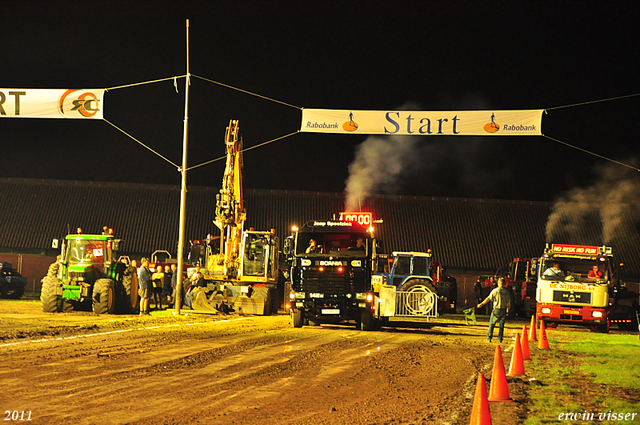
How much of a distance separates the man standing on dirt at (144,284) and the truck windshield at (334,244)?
274 inches

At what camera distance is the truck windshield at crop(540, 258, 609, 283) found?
80.0 feet

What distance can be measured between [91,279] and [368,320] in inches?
434

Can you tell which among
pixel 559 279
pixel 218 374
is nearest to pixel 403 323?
pixel 559 279

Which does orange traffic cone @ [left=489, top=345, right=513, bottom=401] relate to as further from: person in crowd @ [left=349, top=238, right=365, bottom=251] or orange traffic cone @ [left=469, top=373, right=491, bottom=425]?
person in crowd @ [left=349, top=238, right=365, bottom=251]

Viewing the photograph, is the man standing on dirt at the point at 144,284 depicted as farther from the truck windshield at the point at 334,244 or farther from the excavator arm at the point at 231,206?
the truck windshield at the point at 334,244

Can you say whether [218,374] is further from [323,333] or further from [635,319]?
[635,319]

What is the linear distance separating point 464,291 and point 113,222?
24.2 m

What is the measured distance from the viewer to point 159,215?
1933 inches

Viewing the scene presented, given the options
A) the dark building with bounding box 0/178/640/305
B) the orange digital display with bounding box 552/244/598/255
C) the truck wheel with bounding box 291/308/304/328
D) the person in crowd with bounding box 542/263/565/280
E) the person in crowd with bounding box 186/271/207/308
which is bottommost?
the truck wheel with bounding box 291/308/304/328

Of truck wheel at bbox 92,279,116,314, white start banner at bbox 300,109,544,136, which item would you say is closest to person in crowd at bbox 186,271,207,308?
truck wheel at bbox 92,279,116,314

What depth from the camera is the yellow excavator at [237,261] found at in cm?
2620

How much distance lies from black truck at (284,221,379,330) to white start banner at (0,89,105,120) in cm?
815

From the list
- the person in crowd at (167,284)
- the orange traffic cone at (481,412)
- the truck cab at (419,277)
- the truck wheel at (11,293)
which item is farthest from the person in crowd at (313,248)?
the truck wheel at (11,293)

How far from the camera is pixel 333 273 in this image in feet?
70.0
